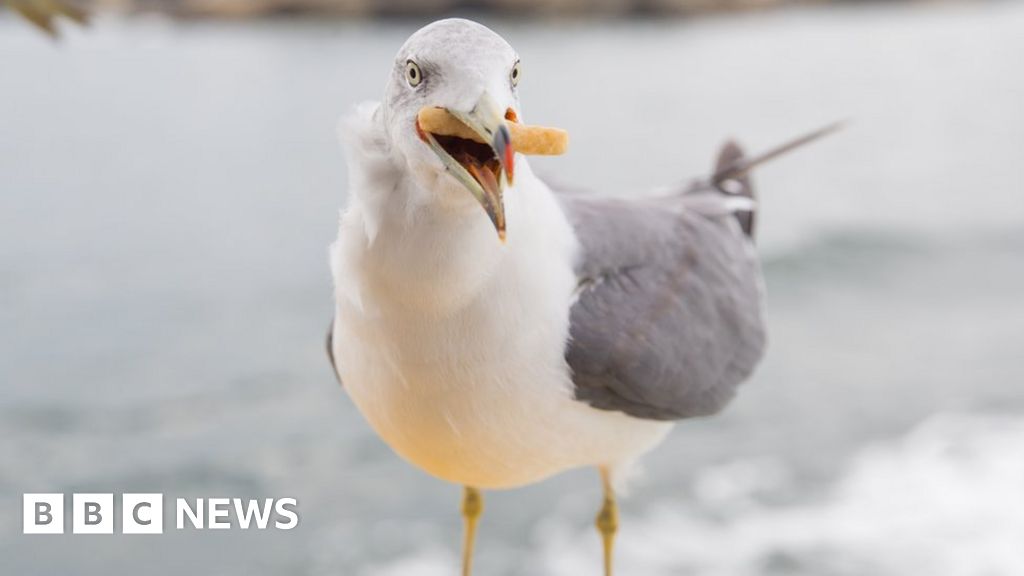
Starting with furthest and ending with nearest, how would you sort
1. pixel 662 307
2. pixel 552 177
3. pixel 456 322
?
pixel 552 177
pixel 662 307
pixel 456 322

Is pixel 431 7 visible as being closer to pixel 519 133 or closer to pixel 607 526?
pixel 607 526

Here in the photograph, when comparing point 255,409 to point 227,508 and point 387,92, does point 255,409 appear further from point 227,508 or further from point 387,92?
point 387,92

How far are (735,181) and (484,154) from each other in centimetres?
139

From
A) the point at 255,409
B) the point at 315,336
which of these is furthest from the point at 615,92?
the point at 255,409

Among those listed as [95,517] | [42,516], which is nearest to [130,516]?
[95,517]

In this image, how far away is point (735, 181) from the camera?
2.68 metres

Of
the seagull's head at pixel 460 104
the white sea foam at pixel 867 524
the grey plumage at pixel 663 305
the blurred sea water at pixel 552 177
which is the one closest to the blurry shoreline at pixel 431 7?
the blurred sea water at pixel 552 177

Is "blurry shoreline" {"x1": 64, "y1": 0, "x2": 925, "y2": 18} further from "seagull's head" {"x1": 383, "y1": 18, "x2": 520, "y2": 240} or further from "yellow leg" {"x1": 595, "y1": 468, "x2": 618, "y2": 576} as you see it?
"seagull's head" {"x1": 383, "y1": 18, "x2": 520, "y2": 240}

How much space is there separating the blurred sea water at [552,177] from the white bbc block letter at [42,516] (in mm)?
108

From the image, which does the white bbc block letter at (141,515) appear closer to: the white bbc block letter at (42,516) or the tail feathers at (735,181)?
the white bbc block letter at (42,516)

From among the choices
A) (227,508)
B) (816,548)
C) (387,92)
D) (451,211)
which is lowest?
(227,508)

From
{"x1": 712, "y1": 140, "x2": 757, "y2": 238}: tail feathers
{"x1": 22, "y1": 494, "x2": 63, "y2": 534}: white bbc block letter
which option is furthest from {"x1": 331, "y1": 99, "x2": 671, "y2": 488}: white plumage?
{"x1": 22, "y1": 494, "x2": 63, "y2": 534}: white bbc block letter

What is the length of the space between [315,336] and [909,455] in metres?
3.43

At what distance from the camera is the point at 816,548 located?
201 inches
